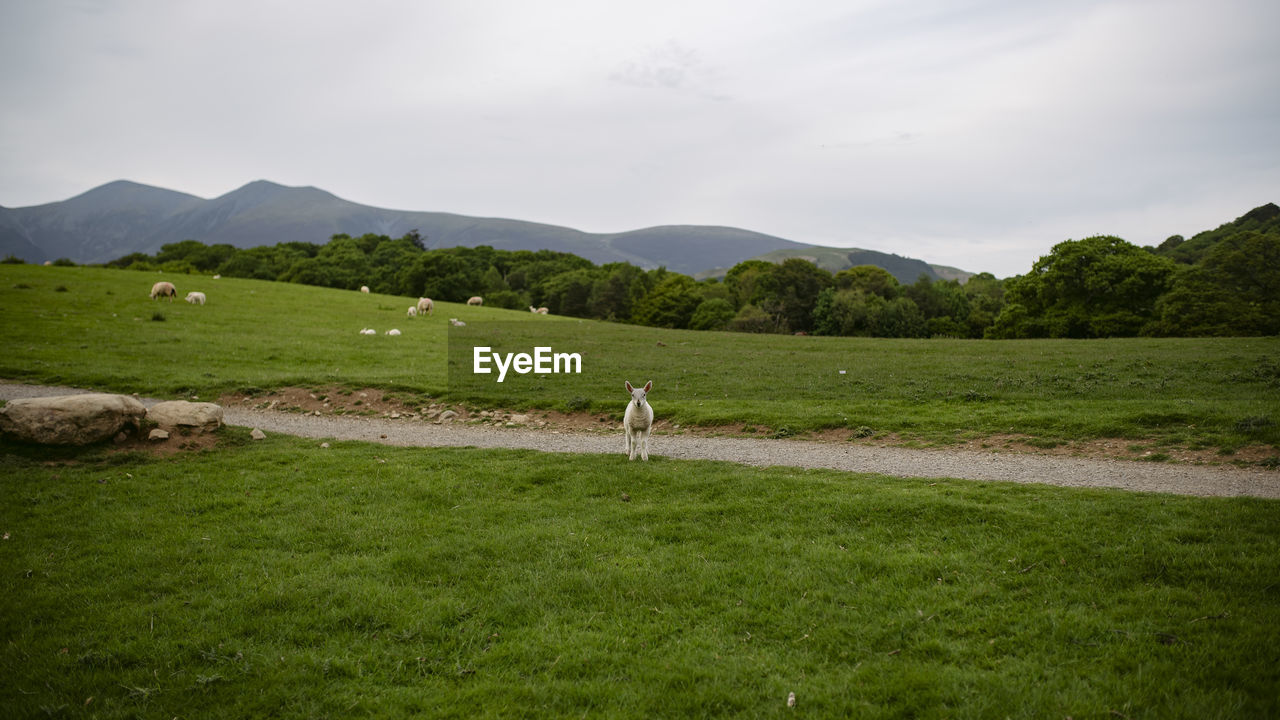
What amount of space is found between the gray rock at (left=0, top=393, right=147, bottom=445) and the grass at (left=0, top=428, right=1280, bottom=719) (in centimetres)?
191

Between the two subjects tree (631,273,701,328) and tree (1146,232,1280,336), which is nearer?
tree (1146,232,1280,336)

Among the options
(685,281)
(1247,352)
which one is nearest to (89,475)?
(1247,352)

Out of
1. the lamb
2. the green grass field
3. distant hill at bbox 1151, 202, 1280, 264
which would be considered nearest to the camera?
the lamb

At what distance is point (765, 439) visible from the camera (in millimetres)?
17422

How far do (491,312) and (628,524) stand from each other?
5467cm

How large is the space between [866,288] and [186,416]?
99.1m

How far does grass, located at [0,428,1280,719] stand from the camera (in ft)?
19.3

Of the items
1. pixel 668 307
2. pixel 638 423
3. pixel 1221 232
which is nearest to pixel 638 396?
pixel 638 423

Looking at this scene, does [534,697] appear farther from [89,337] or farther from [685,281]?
[685,281]

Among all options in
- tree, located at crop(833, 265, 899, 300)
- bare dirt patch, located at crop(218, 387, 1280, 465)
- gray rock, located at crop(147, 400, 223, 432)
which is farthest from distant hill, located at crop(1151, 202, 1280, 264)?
gray rock, located at crop(147, 400, 223, 432)

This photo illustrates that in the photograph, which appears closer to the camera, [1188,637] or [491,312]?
[1188,637]

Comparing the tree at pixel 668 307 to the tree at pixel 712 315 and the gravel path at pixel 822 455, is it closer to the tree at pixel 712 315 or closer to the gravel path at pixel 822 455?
the tree at pixel 712 315

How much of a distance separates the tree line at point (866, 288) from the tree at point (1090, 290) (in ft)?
0.41

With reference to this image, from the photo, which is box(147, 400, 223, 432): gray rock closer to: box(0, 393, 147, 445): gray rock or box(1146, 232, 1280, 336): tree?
box(0, 393, 147, 445): gray rock
